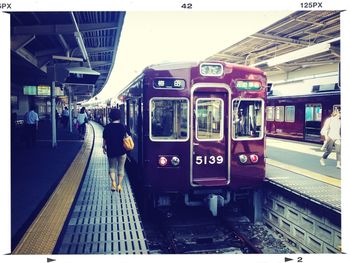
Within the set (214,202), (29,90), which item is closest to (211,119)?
(214,202)

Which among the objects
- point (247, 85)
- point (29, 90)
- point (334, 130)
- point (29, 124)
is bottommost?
point (334, 130)

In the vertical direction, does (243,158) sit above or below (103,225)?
above

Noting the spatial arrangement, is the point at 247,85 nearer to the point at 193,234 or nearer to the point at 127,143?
the point at 127,143

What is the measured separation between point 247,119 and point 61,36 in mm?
4997

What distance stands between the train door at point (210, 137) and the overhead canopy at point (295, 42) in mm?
3372

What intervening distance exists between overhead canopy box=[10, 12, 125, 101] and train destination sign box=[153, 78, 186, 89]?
1.84 meters

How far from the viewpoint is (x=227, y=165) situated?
466cm

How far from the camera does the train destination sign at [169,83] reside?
177 inches

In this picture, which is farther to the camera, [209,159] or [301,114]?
[301,114]

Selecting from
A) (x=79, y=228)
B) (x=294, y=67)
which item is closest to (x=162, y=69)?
(x=79, y=228)

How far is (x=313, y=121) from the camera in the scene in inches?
460

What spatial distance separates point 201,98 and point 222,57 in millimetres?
6738

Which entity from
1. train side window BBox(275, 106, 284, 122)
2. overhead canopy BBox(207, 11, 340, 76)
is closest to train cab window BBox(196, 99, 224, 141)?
overhead canopy BBox(207, 11, 340, 76)

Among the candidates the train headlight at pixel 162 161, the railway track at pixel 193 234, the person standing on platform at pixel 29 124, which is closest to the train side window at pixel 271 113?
the railway track at pixel 193 234
